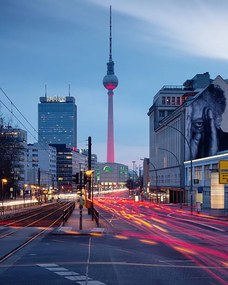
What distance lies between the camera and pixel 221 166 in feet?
179

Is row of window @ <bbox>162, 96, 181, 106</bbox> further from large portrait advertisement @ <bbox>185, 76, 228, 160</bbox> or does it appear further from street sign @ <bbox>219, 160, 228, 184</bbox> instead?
street sign @ <bbox>219, 160, 228, 184</bbox>

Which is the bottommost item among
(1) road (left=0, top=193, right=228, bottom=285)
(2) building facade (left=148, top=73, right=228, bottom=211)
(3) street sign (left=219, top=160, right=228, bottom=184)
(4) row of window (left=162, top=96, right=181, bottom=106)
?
(1) road (left=0, top=193, right=228, bottom=285)

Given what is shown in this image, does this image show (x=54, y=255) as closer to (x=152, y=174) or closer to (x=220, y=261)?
(x=220, y=261)

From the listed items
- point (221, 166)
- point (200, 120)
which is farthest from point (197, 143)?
point (221, 166)

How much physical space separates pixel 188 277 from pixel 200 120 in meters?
84.5

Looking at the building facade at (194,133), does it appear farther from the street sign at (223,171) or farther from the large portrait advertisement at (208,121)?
the street sign at (223,171)

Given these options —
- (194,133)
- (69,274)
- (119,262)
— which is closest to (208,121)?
(194,133)

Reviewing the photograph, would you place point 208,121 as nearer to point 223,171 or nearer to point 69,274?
point 223,171

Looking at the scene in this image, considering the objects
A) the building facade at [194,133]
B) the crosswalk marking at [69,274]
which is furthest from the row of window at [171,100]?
the crosswalk marking at [69,274]

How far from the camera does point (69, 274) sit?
16016 millimetres

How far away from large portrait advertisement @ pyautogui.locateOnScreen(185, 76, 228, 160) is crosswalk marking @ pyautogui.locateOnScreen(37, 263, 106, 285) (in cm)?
8154

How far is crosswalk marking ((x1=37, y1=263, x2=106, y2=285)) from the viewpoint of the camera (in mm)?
14539

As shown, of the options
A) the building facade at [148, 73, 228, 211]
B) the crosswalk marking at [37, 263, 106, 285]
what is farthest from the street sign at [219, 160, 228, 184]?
the crosswalk marking at [37, 263, 106, 285]

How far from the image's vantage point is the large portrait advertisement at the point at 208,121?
321 feet
